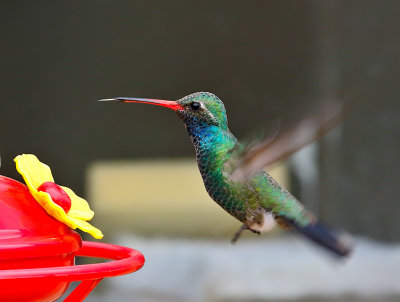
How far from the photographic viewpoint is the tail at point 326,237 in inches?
49.5

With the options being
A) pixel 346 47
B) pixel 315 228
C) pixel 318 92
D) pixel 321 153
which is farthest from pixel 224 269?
pixel 315 228

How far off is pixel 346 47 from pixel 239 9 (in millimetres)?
625

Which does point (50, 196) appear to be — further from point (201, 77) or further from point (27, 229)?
point (201, 77)

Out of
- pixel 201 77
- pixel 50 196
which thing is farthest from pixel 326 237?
pixel 201 77

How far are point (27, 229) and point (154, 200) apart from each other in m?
3.09

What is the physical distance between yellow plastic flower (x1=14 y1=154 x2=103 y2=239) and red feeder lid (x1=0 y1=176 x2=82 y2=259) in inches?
0.7

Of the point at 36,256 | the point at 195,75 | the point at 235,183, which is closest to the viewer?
the point at 36,256

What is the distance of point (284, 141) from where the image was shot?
46.4 inches

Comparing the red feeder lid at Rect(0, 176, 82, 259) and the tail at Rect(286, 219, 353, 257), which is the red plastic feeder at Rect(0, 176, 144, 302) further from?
the tail at Rect(286, 219, 353, 257)

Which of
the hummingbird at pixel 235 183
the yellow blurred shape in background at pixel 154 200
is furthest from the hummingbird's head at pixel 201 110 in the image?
the yellow blurred shape in background at pixel 154 200

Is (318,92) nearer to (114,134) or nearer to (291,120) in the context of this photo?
(114,134)

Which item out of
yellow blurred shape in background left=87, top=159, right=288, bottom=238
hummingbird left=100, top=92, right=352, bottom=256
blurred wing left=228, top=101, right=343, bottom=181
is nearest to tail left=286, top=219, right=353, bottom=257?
hummingbird left=100, top=92, right=352, bottom=256

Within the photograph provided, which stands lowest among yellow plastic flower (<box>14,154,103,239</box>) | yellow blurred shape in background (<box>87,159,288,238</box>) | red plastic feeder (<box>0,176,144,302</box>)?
yellow blurred shape in background (<box>87,159,288,238</box>)

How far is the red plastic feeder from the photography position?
1035 mm
